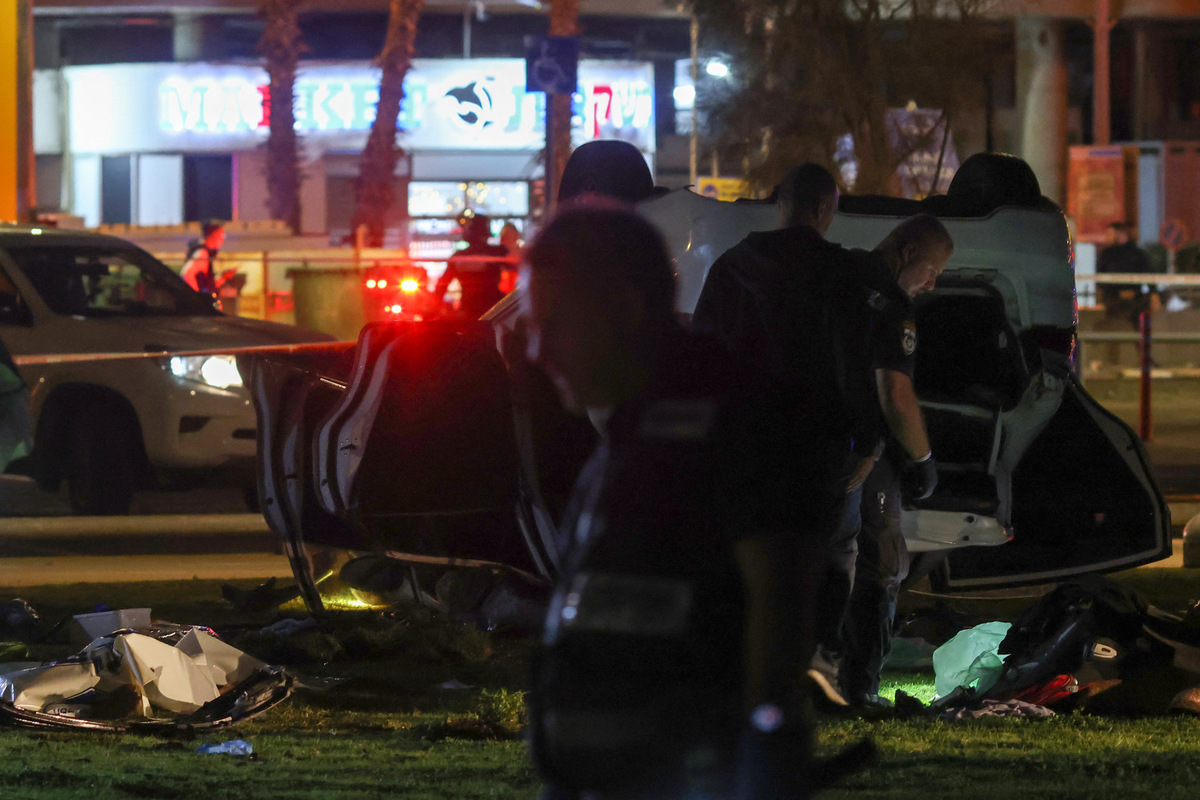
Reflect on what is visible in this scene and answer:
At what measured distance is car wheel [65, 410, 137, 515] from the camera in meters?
9.94

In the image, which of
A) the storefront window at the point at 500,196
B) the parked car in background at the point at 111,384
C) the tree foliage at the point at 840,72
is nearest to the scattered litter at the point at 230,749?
the parked car in background at the point at 111,384

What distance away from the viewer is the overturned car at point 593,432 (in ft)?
19.1

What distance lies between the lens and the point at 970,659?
19.0ft

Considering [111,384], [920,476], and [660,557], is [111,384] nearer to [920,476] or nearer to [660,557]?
[920,476]

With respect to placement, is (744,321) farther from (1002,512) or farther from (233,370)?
(233,370)

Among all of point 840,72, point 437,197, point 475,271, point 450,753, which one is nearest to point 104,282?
point 475,271

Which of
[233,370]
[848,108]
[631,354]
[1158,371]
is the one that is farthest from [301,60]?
[631,354]

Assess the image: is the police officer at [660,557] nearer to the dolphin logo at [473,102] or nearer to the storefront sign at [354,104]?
the storefront sign at [354,104]

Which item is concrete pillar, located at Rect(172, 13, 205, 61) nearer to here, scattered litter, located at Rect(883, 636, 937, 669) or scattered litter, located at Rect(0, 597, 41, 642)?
scattered litter, located at Rect(0, 597, 41, 642)

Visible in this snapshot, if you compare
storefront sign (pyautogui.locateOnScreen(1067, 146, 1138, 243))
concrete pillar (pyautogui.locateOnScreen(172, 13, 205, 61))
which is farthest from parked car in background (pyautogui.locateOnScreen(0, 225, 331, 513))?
concrete pillar (pyautogui.locateOnScreen(172, 13, 205, 61))

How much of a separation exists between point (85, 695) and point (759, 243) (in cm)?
251

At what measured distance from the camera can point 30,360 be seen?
938 cm

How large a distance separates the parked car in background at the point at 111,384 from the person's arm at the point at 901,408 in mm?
5679

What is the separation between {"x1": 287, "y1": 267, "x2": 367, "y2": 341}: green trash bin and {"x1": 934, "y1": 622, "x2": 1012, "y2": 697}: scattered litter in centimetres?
1511
